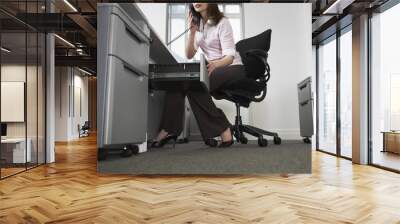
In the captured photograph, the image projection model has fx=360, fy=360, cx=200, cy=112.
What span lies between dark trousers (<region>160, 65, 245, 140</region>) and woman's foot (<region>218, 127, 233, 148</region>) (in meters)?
0.04

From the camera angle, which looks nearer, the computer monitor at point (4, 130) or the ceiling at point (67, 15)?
the ceiling at point (67, 15)

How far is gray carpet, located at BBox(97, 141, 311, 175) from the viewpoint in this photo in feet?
12.9

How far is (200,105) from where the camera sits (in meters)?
3.96

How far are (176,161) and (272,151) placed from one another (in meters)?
1.06

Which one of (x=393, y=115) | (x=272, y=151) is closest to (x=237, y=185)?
(x=272, y=151)

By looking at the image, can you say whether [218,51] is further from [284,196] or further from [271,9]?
[284,196]

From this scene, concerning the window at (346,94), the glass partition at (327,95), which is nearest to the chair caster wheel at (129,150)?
the window at (346,94)

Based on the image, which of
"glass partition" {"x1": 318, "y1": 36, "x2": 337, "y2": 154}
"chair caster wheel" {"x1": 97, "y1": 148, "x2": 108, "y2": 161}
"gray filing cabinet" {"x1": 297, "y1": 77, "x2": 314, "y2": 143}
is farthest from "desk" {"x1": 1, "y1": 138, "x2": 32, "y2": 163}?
"glass partition" {"x1": 318, "y1": 36, "x2": 337, "y2": 154}

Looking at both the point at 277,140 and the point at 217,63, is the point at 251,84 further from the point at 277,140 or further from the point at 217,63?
the point at 277,140

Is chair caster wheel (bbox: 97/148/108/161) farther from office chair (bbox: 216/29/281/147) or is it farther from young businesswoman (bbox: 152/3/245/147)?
office chair (bbox: 216/29/281/147)

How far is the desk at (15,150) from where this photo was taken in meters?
4.86

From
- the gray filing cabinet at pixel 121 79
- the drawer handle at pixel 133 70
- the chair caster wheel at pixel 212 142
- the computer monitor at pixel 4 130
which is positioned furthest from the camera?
the computer monitor at pixel 4 130

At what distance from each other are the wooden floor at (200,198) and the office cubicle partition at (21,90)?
25.7 inches

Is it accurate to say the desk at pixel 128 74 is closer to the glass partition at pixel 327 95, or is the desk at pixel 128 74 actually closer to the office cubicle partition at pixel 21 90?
the office cubicle partition at pixel 21 90
